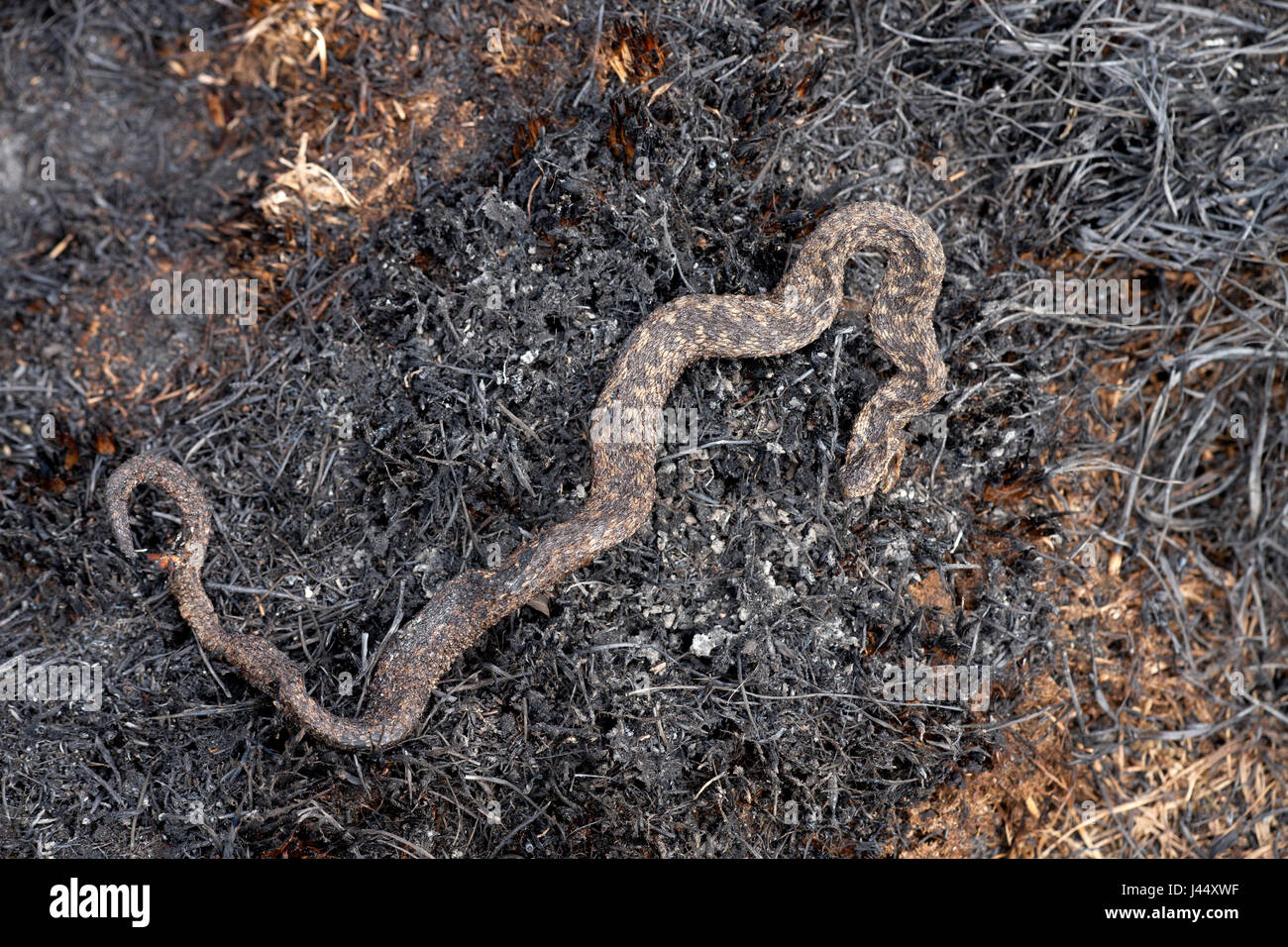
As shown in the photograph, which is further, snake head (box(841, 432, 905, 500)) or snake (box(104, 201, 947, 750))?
snake head (box(841, 432, 905, 500))

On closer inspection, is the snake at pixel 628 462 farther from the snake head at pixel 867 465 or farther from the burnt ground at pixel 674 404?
the burnt ground at pixel 674 404

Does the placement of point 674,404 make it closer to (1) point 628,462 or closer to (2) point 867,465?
(1) point 628,462

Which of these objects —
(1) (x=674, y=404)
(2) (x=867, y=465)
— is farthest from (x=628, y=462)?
(2) (x=867, y=465)

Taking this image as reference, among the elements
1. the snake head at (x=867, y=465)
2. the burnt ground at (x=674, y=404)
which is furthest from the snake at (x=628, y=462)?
the burnt ground at (x=674, y=404)

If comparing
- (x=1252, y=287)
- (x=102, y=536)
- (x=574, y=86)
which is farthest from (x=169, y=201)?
(x=1252, y=287)

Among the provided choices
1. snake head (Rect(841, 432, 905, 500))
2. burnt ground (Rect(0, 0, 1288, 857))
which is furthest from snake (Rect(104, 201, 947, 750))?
burnt ground (Rect(0, 0, 1288, 857))

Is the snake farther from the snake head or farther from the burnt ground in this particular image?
the burnt ground
